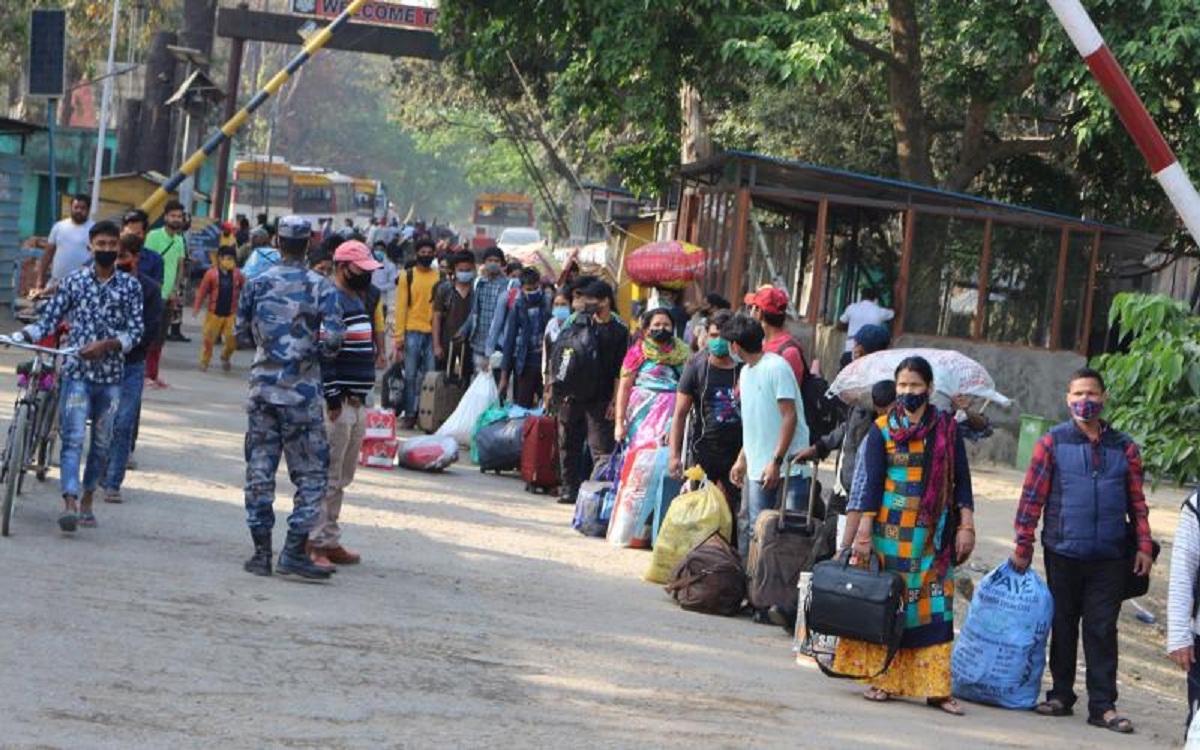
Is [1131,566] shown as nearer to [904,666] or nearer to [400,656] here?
[904,666]

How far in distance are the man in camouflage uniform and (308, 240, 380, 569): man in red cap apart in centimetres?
21

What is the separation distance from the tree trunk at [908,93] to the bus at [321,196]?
45635 mm

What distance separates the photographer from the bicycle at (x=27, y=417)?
35.9 ft

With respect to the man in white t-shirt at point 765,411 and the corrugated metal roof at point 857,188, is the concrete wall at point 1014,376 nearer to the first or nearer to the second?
the corrugated metal roof at point 857,188

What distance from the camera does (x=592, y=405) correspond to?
50.4ft

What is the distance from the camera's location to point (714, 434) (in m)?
12.4

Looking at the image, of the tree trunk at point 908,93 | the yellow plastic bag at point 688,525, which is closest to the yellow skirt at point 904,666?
the yellow plastic bag at point 688,525

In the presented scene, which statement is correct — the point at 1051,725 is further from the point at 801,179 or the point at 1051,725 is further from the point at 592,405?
the point at 801,179

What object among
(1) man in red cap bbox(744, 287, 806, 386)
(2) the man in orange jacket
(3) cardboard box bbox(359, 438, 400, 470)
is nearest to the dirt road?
(1) man in red cap bbox(744, 287, 806, 386)

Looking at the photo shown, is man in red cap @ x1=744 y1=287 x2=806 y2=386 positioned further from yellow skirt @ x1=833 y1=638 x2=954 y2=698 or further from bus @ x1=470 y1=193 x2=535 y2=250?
bus @ x1=470 y1=193 x2=535 y2=250

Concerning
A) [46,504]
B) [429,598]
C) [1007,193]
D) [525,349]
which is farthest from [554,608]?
[1007,193]

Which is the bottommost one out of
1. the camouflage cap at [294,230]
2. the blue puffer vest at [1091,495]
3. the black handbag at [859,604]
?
the black handbag at [859,604]

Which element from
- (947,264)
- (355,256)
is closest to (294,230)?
(355,256)

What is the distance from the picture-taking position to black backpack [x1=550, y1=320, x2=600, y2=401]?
15156mm
